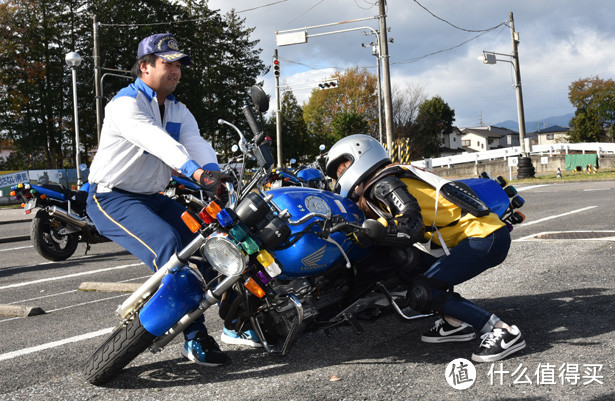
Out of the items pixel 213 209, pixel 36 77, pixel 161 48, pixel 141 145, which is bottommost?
pixel 213 209

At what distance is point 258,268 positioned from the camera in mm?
3232

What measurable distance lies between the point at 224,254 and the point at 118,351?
84cm

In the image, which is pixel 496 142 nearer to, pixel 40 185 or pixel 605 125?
pixel 605 125

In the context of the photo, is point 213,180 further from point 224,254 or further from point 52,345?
point 52,345

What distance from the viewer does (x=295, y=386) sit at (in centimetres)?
320

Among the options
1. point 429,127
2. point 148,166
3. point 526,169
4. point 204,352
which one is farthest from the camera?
point 429,127

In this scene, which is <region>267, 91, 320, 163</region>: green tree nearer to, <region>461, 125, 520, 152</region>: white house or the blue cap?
the blue cap

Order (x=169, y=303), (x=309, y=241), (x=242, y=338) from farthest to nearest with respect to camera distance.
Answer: (x=242, y=338) → (x=309, y=241) → (x=169, y=303)

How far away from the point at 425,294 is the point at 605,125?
96.0 meters

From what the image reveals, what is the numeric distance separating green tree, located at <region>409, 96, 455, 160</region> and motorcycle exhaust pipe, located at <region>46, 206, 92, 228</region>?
5324 cm

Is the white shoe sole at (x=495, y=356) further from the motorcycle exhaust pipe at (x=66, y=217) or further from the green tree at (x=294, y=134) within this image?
the green tree at (x=294, y=134)

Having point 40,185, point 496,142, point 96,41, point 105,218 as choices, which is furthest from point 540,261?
point 496,142

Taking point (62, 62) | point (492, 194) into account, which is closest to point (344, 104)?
point (62, 62)

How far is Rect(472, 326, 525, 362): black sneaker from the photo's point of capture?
3428 mm
